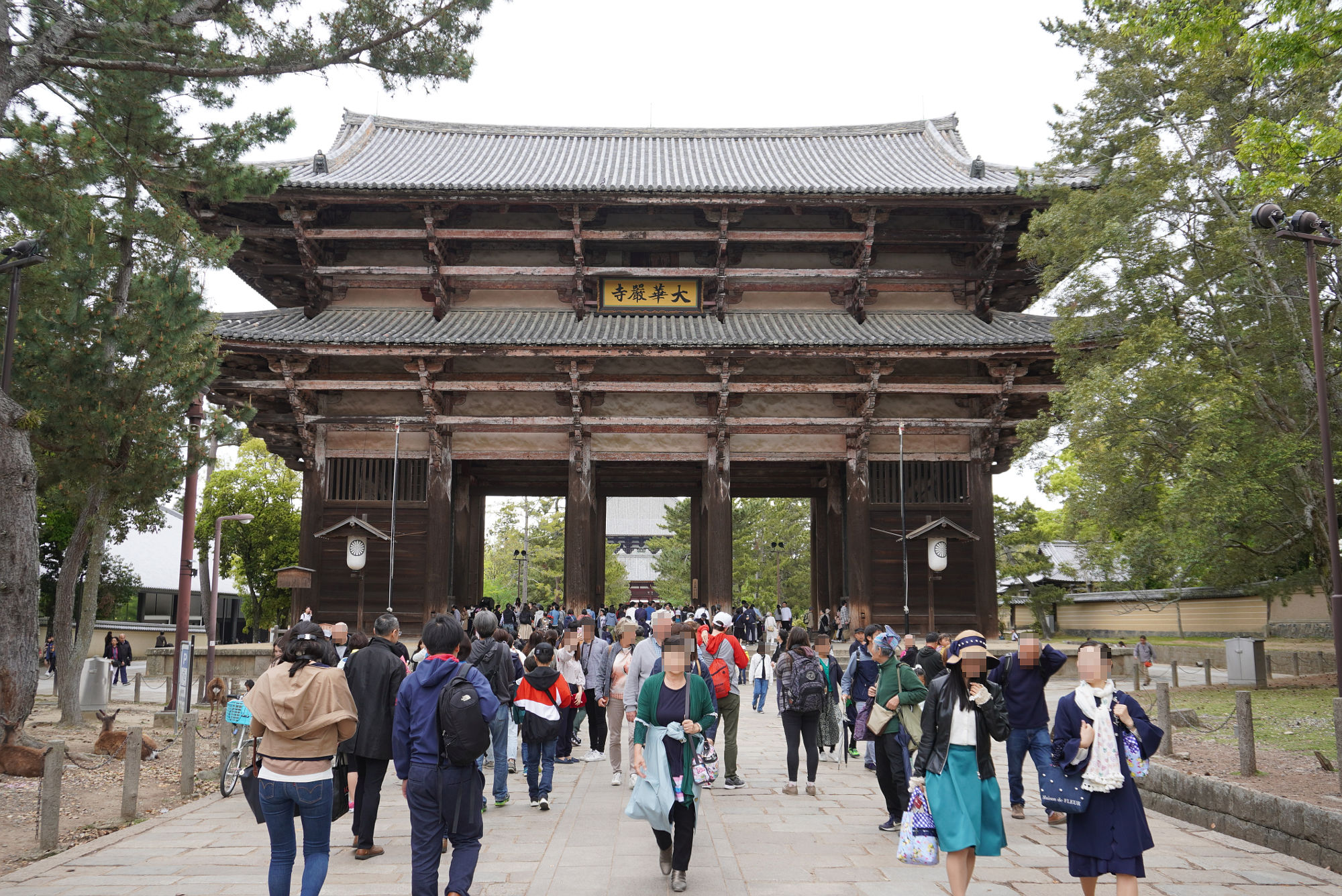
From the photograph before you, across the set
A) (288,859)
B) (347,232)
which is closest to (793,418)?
(347,232)

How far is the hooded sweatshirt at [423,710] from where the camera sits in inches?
204

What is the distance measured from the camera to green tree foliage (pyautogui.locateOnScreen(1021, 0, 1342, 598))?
42.2ft

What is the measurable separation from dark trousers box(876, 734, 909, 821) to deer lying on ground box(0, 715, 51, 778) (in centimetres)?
873

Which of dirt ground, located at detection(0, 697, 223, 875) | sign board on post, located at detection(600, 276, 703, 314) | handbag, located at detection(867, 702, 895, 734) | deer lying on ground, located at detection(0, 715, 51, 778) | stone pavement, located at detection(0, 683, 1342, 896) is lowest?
dirt ground, located at detection(0, 697, 223, 875)

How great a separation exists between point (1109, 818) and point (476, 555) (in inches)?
758

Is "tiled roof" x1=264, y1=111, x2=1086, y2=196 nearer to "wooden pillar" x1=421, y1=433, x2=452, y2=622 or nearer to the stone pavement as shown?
"wooden pillar" x1=421, y1=433, x2=452, y2=622

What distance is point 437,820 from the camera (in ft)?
16.9

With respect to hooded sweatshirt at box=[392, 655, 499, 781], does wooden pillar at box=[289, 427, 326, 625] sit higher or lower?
higher

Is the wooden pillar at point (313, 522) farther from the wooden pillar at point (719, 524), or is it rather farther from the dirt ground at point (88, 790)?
the wooden pillar at point (719, 524)

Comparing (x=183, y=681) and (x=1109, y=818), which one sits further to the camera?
(x=183, y=681)

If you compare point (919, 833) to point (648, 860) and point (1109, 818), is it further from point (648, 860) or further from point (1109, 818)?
point (648, 860)

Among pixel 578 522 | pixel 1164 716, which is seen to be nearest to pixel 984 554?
pixel 578 522

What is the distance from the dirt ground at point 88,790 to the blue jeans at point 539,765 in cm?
342

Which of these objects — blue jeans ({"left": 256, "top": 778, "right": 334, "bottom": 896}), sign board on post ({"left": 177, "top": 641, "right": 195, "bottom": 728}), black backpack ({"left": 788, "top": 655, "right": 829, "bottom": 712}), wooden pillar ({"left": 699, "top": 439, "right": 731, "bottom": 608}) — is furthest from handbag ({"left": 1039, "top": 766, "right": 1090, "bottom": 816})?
wooden pillar ({"left": 699, "top": 439, "right": 731, "bottom": 608})
